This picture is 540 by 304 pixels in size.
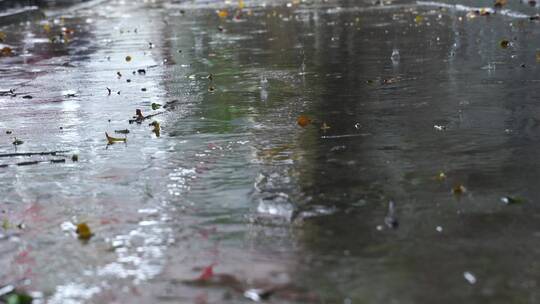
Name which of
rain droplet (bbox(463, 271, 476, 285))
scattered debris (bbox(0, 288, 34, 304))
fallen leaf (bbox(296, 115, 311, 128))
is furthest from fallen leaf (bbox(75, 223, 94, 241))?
fallen leaf (bbox(296, 115, 311, 128))

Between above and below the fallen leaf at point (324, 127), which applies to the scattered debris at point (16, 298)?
above

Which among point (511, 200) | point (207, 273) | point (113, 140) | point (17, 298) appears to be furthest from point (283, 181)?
point (17, 298)

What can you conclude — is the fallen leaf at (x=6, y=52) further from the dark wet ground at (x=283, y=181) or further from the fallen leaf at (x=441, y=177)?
the fallen leaf at (x=441, y=177)

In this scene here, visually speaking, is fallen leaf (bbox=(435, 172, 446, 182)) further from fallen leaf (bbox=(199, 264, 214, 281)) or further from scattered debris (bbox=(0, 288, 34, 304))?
scattered debris (bbox=(0, 288, 34, 304))

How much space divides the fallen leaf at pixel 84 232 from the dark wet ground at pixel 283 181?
1.8 inches

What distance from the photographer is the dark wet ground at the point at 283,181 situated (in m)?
3.85

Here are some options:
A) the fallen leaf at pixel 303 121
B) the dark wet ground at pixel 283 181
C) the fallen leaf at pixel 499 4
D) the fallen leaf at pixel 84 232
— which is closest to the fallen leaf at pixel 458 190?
the dark wet ground at pixel 283 181

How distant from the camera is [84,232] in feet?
14.9

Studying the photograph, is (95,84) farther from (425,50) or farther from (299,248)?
(299,248)

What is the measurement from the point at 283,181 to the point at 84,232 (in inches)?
51.2

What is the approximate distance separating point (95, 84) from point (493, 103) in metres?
4.63

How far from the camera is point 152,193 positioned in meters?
5.28

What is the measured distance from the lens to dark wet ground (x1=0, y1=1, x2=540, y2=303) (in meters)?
3.85

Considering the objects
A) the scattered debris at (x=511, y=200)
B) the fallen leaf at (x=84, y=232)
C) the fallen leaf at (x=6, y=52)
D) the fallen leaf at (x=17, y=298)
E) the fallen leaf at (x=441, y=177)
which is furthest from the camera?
the fallen leaf at (x=6, y=52)
